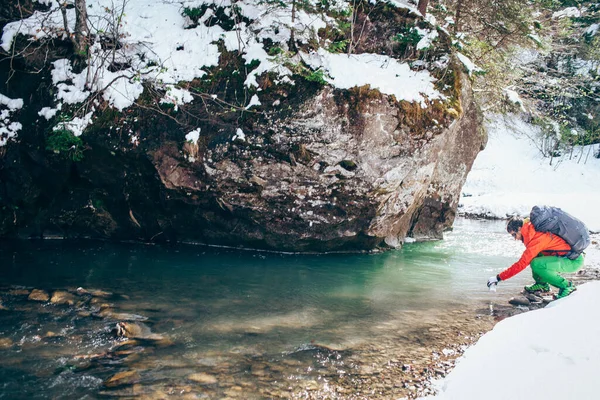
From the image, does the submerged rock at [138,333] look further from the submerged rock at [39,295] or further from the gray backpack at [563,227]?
the gray backpack at [563,227]

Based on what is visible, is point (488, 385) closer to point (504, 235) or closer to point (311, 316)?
point (311, 316)

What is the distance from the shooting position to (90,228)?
9.75 metres

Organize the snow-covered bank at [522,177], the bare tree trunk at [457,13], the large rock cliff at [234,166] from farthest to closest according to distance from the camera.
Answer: the snow-covered bank at [522,177] → the bare tree trunk at [457,13] → the large rock cliff at [234,166]

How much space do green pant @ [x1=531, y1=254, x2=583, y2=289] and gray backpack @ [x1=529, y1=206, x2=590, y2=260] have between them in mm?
247

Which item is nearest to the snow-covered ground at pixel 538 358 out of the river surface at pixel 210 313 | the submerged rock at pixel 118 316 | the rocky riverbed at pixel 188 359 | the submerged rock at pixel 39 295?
the rocky riverbed at pixel 188 359

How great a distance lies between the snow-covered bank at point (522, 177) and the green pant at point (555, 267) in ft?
42.0

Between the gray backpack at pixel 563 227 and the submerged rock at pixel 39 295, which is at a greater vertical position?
the gray backpack at pixel 563 227

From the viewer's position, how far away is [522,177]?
27172 millimetres

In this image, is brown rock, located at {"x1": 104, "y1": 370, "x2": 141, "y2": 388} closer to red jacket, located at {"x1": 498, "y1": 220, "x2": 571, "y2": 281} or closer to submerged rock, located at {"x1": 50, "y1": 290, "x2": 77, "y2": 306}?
submerged rock, located at {"x1": 50, "y1": 290, "x2": 77, "y2": 306}

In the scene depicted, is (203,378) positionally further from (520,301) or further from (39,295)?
(520,301)

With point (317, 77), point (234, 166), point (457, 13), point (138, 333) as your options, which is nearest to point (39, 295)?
point (138, 333)

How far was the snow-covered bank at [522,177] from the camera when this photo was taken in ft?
61.5

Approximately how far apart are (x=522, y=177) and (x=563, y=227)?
24714mm

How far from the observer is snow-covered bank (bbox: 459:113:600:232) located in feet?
61.5
